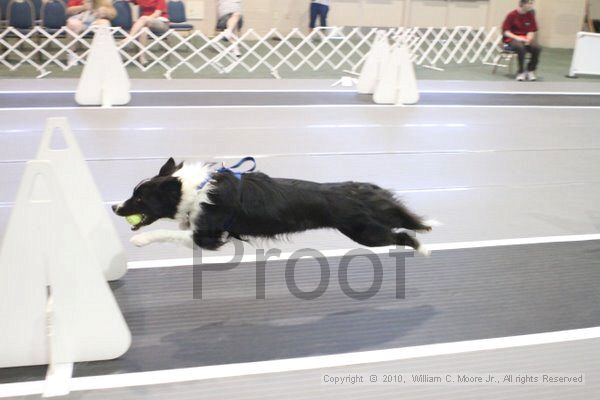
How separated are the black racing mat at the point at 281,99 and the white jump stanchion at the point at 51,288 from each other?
17.7 ft

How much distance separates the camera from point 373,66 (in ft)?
29.6

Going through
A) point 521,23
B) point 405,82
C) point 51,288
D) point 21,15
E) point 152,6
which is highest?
point 152,6

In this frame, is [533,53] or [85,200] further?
[533,53]

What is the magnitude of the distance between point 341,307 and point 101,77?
554 cm

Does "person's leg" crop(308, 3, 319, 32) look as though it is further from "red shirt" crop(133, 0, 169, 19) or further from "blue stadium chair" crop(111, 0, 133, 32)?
"blue stadium chair" crop(111, 0, 133, 32)

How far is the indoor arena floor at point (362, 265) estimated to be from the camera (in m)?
Answer: 2.59

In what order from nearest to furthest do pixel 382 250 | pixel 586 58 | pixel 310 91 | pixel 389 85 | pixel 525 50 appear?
pixel 382 250
pixel 389 85
pixel 310 91
pixel 525 50
pixel 586 58

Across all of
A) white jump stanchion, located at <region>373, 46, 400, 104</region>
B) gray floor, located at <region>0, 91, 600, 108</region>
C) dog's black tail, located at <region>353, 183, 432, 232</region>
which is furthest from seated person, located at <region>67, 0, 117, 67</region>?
dog's black tail, located at <region>353, 183, 432, 232</region>

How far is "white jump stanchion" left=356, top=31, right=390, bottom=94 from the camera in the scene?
891 centimetres

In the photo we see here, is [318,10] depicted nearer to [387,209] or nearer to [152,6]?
[152,6]

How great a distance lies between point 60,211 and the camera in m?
2.37

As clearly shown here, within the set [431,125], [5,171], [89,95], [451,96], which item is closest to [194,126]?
[89,95]

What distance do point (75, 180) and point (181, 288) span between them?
31.4 inches

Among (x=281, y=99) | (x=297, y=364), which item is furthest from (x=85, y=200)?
(x=281, y=99)
